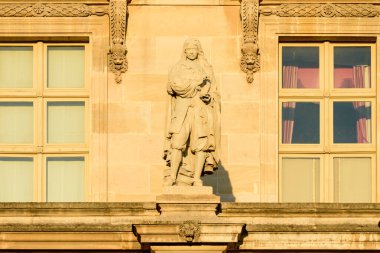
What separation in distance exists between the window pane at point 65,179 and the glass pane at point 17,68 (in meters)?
1.34

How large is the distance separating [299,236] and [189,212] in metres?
1.63

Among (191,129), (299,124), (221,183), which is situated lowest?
(221,183)

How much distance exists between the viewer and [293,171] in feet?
107

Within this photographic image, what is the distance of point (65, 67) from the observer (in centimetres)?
3288

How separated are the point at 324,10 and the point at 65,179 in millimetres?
4996

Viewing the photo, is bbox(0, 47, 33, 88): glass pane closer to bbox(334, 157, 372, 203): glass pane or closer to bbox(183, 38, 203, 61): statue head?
bbox(183, 38, 203, 61): statue head

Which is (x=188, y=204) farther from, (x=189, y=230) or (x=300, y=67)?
(x=300, y=67)

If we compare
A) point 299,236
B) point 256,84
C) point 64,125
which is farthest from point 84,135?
point 299,236

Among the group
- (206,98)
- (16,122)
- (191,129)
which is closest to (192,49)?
(206,98)

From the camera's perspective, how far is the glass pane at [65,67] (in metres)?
32.8

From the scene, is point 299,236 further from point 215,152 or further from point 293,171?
point 293,171

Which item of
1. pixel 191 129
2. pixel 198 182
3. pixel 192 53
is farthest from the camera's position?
pixel 192 53

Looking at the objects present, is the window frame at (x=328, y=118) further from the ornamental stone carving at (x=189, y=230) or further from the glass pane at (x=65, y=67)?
the ornamental stone carving at (x=189, y=230)

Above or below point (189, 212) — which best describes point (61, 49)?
above
